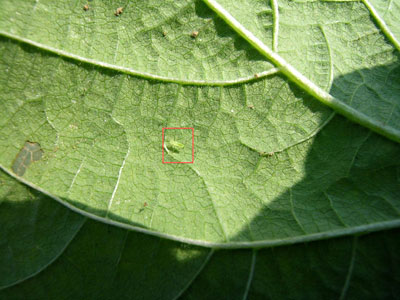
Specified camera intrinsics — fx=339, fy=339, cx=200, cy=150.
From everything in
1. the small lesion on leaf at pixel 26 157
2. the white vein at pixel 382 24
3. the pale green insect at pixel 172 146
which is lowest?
the small lesion on leaf at pixel 26 157

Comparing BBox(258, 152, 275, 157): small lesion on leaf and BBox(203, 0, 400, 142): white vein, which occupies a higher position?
BBox(203, 0, 400, 142): white vein

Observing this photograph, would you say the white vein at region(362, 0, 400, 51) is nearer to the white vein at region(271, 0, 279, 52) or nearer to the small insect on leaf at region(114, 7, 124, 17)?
the white vein at region(271, 0, 279, 52)

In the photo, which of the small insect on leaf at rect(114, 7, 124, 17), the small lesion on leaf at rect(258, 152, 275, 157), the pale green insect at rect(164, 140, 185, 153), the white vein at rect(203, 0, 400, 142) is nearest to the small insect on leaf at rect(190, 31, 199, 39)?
the white vein at rect(203, 0, 400, 142)

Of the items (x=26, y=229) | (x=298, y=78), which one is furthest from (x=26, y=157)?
(x=298, y=78)

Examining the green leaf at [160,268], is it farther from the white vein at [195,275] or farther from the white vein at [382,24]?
the white vein at [382,24]

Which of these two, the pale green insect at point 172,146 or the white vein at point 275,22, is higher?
the white vein at point 275,22

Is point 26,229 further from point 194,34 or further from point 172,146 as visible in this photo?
point 194,34

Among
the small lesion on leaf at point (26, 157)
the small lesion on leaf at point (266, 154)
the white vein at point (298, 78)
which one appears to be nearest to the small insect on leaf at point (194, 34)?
the white vein at point (298, 78)
